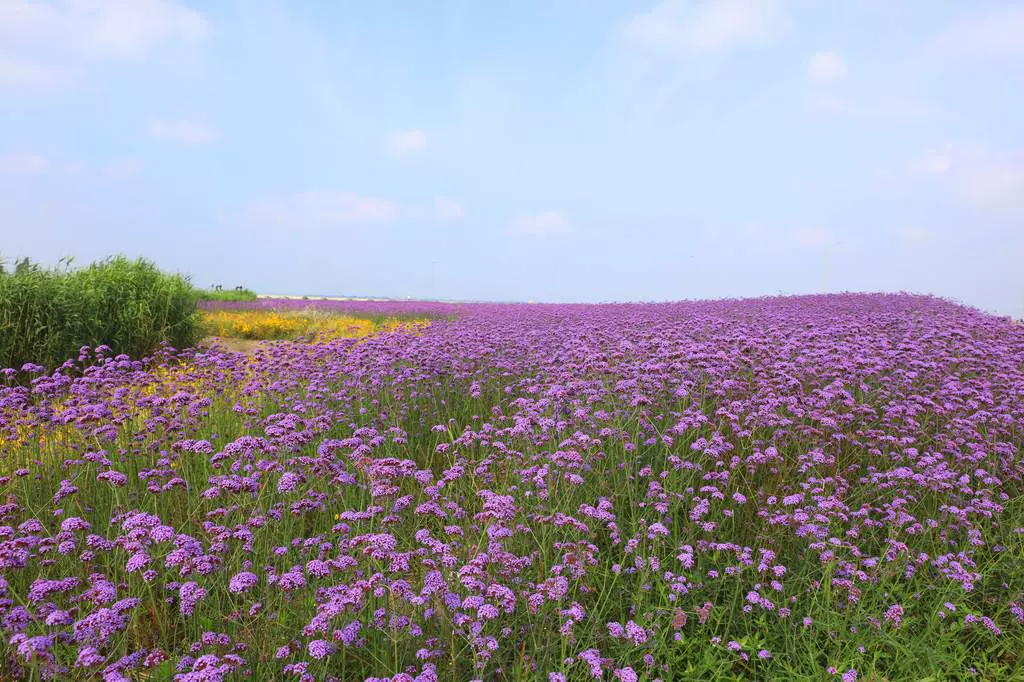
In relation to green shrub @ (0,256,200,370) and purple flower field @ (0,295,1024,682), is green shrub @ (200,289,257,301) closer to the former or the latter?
green shrub @ (0,256,200,370)

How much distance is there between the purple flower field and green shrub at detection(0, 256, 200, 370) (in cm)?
468

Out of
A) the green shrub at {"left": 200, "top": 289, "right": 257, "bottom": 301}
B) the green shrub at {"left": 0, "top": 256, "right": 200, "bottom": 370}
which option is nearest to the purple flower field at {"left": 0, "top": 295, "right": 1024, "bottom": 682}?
the green shrub at {"left": 0, "top": 256, "right": 200, "bottom": 370}

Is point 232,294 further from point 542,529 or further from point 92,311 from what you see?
point 542,529

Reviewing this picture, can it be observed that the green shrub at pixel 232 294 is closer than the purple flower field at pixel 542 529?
No

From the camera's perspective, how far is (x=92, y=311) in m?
11.5

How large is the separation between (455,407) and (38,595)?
484cm

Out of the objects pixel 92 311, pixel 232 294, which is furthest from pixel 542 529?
pixel 232 294

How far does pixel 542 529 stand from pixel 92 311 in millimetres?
11468

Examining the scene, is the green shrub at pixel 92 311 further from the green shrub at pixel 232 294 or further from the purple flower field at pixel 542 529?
the green shrub at pixel 232 294

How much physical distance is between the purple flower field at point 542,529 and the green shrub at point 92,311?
15.4 feet

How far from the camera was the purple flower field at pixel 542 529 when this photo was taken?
3039 mm

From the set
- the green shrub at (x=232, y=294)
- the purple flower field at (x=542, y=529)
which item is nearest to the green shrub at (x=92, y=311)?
the purple flower field at (x=542, y=529)

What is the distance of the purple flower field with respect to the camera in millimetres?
3039

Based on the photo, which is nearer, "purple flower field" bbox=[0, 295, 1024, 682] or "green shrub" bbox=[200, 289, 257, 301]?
"purple flower field" bbox=[0, 295, 1024, 682]
